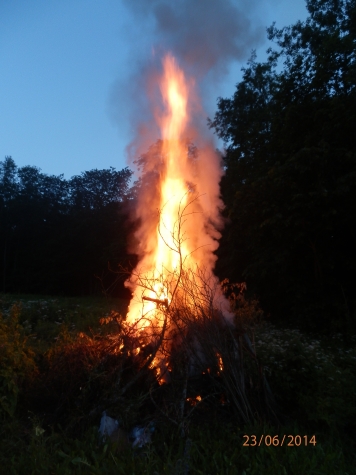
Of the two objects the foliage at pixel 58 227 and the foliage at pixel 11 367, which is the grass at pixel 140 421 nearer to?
the foliage at pixel 11 367

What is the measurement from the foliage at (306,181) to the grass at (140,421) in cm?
823

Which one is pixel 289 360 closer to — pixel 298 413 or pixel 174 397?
pixel 298 413

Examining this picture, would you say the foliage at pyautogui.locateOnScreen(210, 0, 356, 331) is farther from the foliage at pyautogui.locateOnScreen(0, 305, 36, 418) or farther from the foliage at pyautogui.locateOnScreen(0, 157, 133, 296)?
the foliage at pyautogui.locateOnScreen(0, 157, 133, 296)

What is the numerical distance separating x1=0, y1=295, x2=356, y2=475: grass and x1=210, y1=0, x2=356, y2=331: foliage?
8.23m

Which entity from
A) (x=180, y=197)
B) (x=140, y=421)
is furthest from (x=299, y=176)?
(x=140, y=421)

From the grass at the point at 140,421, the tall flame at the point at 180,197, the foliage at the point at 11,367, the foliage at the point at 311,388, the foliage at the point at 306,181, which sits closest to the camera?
the grass at the point at 140,421

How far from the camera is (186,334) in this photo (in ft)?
22.5

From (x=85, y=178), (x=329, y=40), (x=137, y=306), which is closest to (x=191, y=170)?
(x=137, y=306)

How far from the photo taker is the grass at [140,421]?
4785 mm

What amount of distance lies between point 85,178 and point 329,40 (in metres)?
34.4

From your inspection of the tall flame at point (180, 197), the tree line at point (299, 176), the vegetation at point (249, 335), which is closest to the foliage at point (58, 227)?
the vegetation at point (249, 335)

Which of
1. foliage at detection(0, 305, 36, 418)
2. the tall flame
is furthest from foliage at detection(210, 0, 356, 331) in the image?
foliage at detection(0, 305, 36, 418)

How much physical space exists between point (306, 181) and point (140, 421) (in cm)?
1148

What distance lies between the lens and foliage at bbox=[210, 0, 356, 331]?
14.8m
